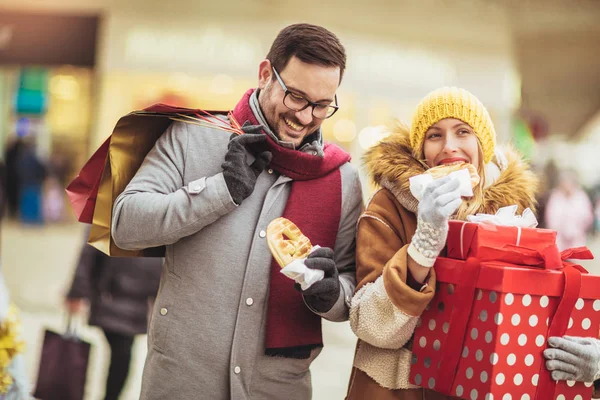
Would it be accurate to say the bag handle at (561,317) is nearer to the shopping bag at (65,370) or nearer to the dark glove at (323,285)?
the dark glove at (323,285)

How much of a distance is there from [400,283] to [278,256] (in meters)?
0.42

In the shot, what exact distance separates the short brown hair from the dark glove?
2.31ft

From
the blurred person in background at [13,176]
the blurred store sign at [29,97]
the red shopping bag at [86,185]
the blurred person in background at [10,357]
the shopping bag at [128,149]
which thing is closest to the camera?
the shopping bag at [128,149]

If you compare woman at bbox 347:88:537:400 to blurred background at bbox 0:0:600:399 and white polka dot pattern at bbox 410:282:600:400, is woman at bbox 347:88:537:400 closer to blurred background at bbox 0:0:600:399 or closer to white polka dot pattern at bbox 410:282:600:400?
white polka dot pattern at bbox 410:282:600:400

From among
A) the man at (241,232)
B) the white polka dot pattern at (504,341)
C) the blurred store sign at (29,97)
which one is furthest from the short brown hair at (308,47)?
the blurred store sign at (29,97)

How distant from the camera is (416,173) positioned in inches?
104

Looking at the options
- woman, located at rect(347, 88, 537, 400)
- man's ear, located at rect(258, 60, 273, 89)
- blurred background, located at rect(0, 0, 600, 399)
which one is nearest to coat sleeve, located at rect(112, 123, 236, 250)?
man's ear, located at rect(258, 60, 273, 89)

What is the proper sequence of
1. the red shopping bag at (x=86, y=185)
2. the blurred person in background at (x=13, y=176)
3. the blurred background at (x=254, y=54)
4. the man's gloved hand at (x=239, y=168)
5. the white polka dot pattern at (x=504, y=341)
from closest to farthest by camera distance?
the white polka dot pattern at (x=504, y=341), the man's gloved hand at (x=239, y=168), the red shopping bag at (x=86, y=185), the blurred background at (x=254, y=54), the blurred person in background at (x=13, y=176)

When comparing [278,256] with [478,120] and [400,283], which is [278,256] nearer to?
[400,283]

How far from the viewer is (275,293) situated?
8.70 feet

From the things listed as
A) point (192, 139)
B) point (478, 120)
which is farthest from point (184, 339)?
point (478, 120)

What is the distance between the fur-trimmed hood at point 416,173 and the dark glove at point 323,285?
0.37 metres

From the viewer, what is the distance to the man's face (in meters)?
2.64

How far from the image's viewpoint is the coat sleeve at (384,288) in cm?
238
